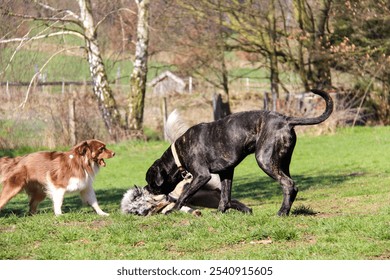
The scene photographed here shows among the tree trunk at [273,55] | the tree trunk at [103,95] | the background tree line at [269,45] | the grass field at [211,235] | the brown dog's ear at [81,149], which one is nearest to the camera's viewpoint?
the grass field at [211,235]

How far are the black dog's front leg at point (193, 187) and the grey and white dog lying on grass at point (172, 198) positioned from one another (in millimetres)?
112

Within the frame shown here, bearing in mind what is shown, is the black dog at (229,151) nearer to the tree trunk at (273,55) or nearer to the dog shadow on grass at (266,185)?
the dog shadow on grass at (266,185)

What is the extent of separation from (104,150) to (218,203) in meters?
2.00


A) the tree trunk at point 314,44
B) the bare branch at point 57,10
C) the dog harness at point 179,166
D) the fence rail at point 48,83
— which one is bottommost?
the dog harness at point 179,166

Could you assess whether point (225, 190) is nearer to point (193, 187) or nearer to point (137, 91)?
point (193, 187)

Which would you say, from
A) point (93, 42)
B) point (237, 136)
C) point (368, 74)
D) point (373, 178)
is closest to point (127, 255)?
point (237, 136)

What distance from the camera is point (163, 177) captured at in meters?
11.8

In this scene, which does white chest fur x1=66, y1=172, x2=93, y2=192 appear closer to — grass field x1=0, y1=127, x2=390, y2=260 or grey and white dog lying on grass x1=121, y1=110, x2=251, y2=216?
grass field x1=0, y1=127, x2=390, y2=260

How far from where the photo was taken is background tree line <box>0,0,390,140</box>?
29.7m

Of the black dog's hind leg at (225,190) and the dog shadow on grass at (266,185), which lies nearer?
the black dog's hind leg at (225,190)

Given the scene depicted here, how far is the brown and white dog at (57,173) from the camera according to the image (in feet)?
38.8

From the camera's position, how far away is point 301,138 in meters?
29.9

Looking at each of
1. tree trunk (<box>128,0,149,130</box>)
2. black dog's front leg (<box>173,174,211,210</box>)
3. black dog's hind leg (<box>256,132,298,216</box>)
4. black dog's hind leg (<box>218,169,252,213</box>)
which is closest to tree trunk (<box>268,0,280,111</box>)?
tree trunk (<box>128,0,149,130</box>)

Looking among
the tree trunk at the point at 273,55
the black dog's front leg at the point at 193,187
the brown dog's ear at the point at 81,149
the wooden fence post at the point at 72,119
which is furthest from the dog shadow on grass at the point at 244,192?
the tree trunk at the point at 273,55
